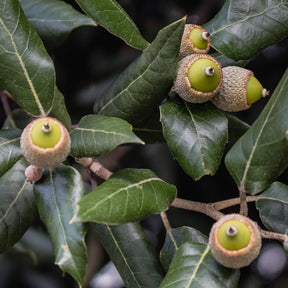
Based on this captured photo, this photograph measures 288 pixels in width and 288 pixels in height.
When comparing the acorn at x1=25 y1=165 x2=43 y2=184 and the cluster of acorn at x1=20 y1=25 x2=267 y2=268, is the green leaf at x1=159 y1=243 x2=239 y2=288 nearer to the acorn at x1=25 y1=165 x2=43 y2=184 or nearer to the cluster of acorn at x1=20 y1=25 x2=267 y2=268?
the cluster of acorn at x1=20 y1=25 x2=267 y2=268

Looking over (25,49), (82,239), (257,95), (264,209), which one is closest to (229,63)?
(257,95)

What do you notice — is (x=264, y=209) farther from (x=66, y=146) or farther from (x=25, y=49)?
(x=25, y=49)

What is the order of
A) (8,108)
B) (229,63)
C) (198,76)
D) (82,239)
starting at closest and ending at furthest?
(82,239) → (198,76) → (229,63) → (8,108)

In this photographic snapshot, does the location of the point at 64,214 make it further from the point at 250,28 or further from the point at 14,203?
the point at 250,28

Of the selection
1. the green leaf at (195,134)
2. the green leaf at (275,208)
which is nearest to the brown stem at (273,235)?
the green leaf at (275,208)

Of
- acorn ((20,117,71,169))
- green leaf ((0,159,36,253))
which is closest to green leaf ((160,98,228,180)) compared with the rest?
acorn ((20,117,71,169))

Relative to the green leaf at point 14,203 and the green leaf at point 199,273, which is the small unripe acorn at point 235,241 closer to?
the green leaf at point 199,273
